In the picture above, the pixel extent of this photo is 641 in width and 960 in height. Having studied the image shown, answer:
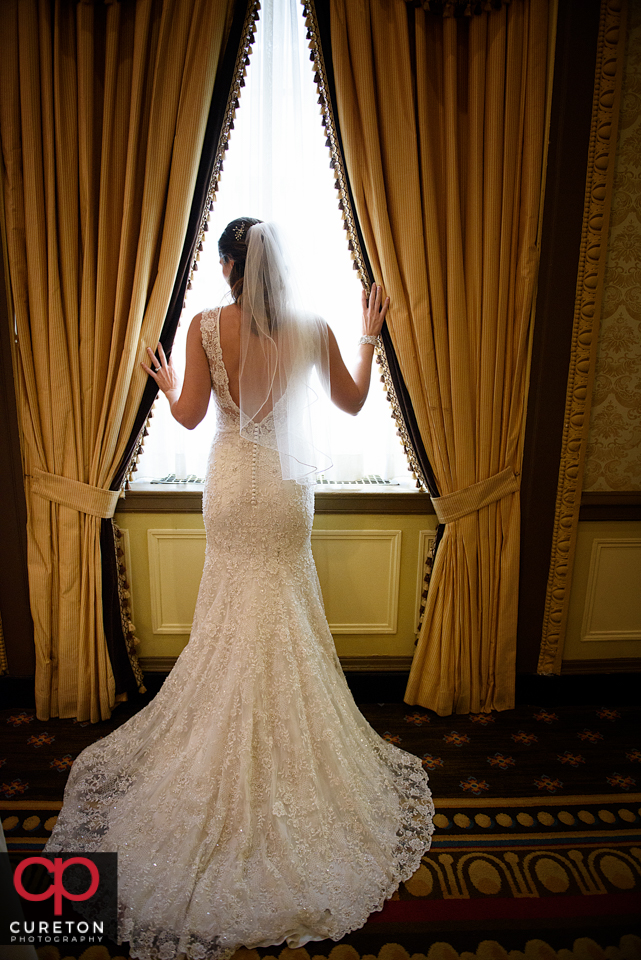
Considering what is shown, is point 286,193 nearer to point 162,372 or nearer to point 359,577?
point 162,372

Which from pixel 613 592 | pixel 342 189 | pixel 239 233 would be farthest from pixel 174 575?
pixel 613 592

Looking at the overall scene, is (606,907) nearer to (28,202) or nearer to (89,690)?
(89,690)

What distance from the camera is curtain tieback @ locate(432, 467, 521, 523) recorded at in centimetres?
227

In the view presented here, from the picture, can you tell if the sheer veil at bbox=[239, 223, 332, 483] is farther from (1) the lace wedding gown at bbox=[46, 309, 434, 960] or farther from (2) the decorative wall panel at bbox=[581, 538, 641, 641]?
(2) the decorative wall panel at bbox=[581, 538, 641, 641]

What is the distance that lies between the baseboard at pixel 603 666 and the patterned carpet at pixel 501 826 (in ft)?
0.53

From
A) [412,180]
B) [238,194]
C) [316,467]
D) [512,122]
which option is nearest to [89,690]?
[316,467]

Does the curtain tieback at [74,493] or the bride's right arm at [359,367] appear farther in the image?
the curtain tieback at [74,493]

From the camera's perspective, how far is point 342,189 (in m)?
2.11

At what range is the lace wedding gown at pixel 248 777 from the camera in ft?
4.64

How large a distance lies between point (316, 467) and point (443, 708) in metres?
1.27

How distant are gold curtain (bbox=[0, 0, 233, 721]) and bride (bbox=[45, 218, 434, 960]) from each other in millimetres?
486

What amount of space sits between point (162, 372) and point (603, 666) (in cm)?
230

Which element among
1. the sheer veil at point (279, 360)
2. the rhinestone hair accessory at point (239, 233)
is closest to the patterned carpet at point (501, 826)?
the sheer veil at point (279, 360)

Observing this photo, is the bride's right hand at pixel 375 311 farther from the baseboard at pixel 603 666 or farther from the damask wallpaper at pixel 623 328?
the baseboard at pixel 603 666
